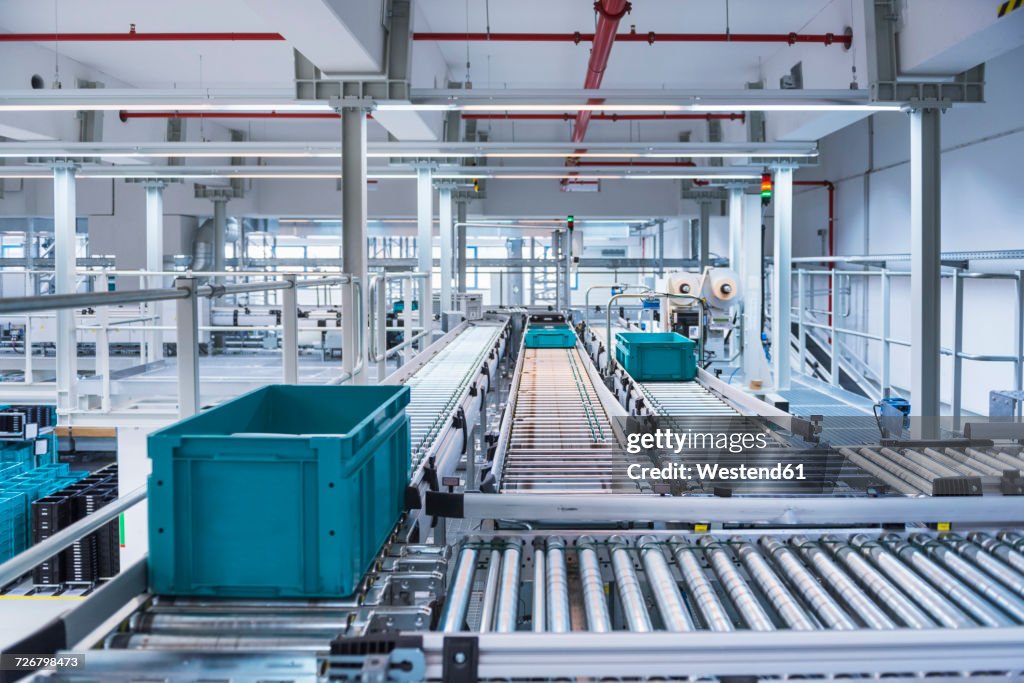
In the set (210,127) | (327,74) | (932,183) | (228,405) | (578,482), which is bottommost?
(578,482)

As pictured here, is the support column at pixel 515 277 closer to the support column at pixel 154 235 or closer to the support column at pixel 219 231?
the support column at pixel 219 231

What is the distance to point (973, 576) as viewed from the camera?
189cm

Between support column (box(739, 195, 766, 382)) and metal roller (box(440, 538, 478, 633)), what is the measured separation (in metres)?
9.94

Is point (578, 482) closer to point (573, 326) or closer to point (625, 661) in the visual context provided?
point (625, 661)

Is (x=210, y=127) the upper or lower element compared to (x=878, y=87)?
upper

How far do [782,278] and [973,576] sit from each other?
9978 mm

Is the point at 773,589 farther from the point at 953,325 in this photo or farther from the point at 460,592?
the point at 953,325

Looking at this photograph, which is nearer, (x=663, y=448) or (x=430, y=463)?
(x=430, y=463)

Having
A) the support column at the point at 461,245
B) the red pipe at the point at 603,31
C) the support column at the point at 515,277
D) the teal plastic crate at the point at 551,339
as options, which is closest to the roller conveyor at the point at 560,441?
the teal plastic crate at the point at 551,339

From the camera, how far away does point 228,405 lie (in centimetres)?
224

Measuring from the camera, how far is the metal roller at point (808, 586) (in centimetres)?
169

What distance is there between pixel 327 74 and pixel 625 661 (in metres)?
5.92

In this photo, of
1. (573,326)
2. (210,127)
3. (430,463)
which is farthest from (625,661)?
(210,127)

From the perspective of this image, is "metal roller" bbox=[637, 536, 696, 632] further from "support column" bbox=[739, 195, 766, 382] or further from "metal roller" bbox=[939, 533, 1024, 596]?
"support column" bbox=[739, 195, 766, 382]
